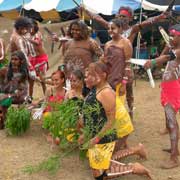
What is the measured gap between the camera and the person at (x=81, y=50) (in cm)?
540

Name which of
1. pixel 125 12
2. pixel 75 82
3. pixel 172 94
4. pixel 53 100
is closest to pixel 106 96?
pixel 172 94

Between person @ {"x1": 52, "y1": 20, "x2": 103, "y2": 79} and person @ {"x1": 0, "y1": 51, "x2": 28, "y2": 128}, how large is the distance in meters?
0.86

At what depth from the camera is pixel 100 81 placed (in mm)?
4215

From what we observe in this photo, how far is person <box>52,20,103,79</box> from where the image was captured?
213 inches

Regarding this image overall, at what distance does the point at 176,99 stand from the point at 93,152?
3.89 feet

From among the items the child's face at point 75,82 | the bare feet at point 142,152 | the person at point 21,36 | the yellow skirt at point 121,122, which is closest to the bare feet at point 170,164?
the bare feet at point 142,152

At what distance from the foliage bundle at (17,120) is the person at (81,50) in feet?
2.69

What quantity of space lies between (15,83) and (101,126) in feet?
7.38

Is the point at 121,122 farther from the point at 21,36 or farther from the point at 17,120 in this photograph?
the point at 21,36

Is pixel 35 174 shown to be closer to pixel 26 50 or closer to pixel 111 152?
pixel 111 152

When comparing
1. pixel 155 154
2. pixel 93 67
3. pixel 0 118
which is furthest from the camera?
pixel 0 118

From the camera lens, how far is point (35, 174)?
4367mm

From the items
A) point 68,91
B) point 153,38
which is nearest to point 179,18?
point 153,38

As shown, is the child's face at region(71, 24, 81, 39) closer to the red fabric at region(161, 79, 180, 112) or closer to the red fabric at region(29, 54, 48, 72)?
the red fabric at region(161, 79, 180, 112)
